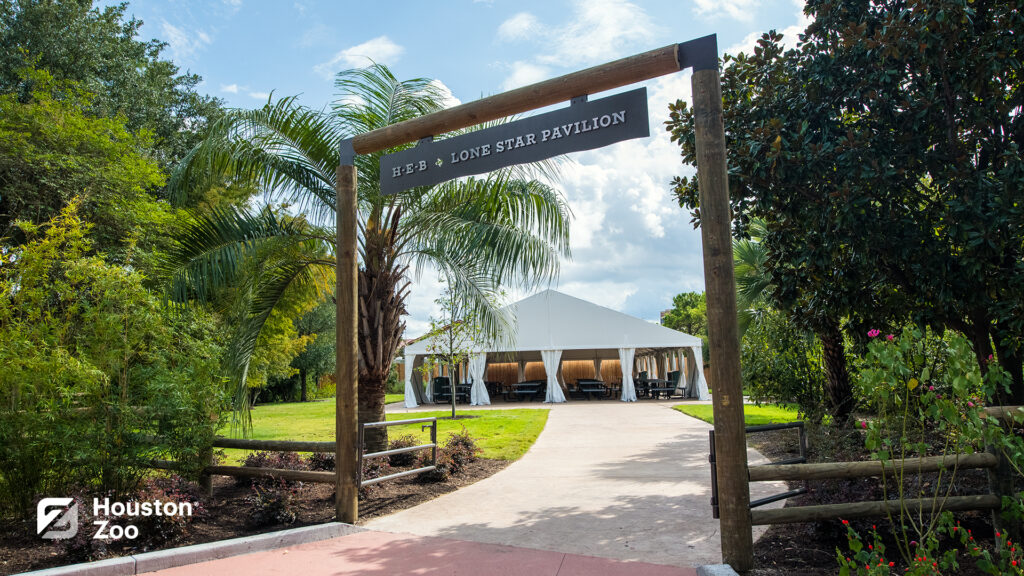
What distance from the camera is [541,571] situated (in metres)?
3.98

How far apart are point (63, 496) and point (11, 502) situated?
0.50m

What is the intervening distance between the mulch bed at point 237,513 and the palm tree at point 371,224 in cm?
86

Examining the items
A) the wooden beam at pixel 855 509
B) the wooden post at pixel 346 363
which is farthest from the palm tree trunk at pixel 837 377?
the wooden post at pixel 346 363

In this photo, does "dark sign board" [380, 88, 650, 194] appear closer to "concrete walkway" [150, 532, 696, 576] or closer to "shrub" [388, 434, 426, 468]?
"concrete walkway" [150, 532, 696, 576]

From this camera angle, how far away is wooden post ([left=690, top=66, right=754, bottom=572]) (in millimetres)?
3918

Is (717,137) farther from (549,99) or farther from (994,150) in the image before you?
(994,150)

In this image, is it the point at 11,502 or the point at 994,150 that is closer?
the point at 11,502

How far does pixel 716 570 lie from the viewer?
3.70m

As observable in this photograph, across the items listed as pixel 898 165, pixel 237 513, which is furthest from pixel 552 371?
pixel 898 165

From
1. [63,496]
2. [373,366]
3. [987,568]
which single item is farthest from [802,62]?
[63,496]

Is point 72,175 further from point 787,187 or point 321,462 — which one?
point 787,187

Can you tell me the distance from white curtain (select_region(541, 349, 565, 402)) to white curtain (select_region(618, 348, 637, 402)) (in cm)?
227

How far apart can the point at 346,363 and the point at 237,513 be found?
1.75 metres

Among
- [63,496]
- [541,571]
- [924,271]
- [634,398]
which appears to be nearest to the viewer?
[541,571]
